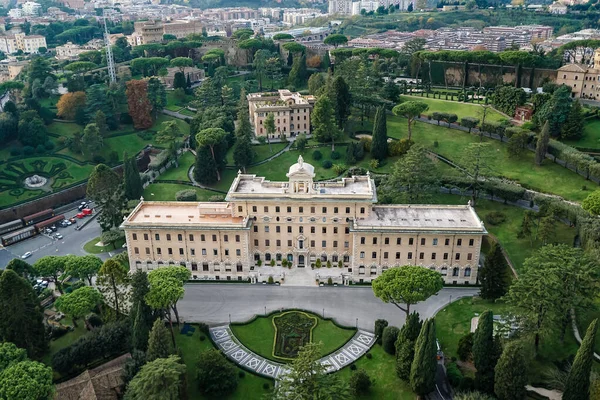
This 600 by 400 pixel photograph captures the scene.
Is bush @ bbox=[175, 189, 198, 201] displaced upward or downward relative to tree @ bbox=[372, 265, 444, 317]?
downward

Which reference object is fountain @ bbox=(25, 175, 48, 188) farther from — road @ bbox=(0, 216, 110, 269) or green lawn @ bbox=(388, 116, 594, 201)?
green lawn @ bbox=(388, 116, 594, 201)

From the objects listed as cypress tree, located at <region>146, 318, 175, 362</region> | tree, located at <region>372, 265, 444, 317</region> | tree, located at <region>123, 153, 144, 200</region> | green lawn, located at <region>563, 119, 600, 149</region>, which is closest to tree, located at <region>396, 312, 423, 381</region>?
tree, located at <region>372, 265, 444, 317</region>

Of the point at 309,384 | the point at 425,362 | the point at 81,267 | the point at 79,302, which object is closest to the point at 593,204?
the point at 425,362

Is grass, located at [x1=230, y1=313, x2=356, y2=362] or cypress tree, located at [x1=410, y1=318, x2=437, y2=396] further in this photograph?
grass, located at [x1=230, y1=313, x2=356, y2=362]

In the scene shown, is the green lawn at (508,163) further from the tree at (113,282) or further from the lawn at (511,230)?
the tree at (113,282)

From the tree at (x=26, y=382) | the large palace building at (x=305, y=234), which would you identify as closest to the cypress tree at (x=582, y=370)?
the large palace building at (x=305, y=234)

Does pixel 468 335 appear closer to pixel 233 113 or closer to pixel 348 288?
pixel 348 288

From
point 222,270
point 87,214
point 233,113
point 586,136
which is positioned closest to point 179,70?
point 233,113

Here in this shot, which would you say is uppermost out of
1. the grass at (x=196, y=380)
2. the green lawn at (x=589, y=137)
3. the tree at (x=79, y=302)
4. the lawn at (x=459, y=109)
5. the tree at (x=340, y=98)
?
the tree at (x=340, y=98)
